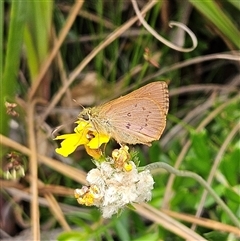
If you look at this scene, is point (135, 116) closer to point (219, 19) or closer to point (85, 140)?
point (85, 140)

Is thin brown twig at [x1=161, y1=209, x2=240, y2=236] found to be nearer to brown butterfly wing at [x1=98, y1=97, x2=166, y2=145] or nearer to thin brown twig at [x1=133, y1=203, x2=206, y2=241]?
thin brown twig at [x1=133, y1=203, x2=206, y2=241]

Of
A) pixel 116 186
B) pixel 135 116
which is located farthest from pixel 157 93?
pixel 116 186

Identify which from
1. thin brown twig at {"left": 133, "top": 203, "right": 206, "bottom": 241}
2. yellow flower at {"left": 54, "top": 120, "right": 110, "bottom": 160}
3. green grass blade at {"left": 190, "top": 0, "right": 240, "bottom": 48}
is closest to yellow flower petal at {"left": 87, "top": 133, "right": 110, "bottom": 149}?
yellow flower at {"left": 54, "top": 120, "right": 110, "bottom": 160}

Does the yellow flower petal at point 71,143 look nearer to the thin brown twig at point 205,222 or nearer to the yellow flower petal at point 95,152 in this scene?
the yellow flower petal at point 95,152

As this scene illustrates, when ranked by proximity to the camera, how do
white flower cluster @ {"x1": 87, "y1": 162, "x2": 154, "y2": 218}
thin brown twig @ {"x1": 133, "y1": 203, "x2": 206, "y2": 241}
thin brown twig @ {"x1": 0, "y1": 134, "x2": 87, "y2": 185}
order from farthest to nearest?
thin brown twig @ {"x1": 0, "y1": 134, "x2": 87, "y2": 185} < thin brown twig @ {"x1": 133, "y1": 203, "x2": 206, "y2": 241} < white flower cluster @ {"x1": 87, "y1": 162, "x2": 154, "y2": 218}

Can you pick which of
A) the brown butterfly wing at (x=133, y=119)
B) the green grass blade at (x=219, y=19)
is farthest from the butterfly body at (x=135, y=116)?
the green grass blade at (x=219, y=19)

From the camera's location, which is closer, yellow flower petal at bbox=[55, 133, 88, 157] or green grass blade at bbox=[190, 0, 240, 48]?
yellow flower petal at bbox=[55, 133, 88, 157]
